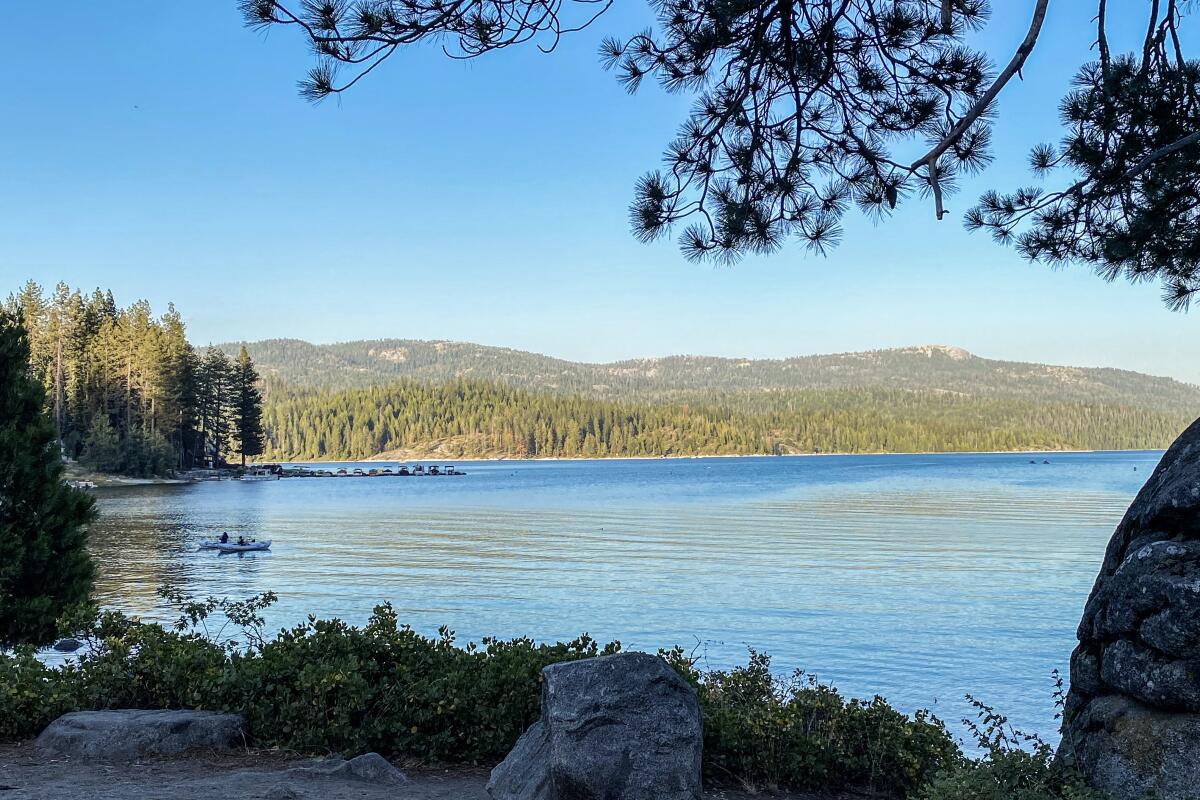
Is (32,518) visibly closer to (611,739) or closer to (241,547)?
(611,739)

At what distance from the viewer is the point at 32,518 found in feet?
42.8

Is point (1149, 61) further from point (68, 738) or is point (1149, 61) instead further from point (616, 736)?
point (68, 738)

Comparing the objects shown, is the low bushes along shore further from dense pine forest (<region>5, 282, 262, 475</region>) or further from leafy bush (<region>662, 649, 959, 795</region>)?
dense pine forest (<region>5, 282, 262, 475</region>)

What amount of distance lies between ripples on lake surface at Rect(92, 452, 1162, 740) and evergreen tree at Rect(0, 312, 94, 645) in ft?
26.3

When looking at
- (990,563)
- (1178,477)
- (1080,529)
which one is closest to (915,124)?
(1178,477)

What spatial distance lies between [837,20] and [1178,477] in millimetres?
4182

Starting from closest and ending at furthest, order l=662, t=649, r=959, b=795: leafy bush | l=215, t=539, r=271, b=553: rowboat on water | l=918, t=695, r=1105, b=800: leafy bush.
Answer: l=918, t=695, r=1105, b=800: leafy bush
l=662, t=649, r=959, b=795: leafy bush
l=215, t=539, r=271, b=553: rowboat on water

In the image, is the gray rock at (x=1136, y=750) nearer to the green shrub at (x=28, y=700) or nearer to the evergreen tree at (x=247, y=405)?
the green shrub at (x=28, y=700)

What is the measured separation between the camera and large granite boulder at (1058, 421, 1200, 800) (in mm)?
5336

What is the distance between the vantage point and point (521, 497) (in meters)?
75.4

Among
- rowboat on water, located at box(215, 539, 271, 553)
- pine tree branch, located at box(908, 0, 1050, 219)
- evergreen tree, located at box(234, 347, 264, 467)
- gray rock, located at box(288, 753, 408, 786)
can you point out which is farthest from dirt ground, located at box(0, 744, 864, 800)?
evergreen tree, located at box(234, 347, 264, 467)

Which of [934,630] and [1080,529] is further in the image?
[1080,529]

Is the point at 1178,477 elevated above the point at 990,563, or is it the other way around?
the point at 1178,477

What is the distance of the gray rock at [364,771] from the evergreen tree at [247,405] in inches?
4389
